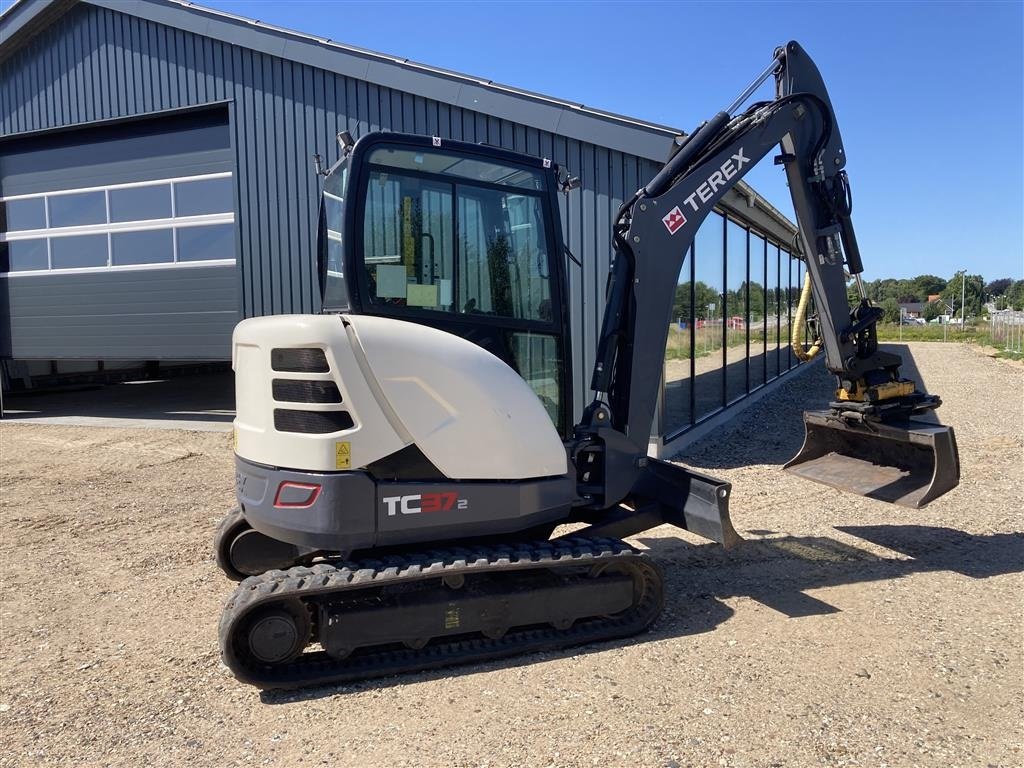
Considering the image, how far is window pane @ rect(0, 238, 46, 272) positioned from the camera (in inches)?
516

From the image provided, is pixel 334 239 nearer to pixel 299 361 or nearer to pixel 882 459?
pixel 299 361

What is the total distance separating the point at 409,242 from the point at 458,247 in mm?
296

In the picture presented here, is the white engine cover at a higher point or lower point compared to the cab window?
lower

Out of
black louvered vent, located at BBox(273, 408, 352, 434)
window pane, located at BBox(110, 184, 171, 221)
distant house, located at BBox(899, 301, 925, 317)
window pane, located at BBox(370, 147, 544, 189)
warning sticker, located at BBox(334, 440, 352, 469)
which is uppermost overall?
distant house, located at BBox(899, 301, 925, 317)

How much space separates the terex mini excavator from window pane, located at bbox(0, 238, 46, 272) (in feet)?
35.7

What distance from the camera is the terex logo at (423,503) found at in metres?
3.81

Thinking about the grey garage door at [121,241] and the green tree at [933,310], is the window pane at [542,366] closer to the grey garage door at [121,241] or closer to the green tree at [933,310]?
the grey garage door at [121,241]

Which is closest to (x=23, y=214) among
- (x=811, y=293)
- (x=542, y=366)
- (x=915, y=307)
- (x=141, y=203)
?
(x=141, y=203)

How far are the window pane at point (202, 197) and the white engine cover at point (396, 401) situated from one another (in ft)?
27.8

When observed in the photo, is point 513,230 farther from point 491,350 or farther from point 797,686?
point 797,686

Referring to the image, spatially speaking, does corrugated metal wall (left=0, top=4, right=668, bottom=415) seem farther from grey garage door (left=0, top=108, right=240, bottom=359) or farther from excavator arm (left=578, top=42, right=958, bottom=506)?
excavator arm (left=578, top=42, right=958, bottom=506)

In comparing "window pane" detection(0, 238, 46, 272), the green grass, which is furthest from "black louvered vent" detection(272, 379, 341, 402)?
the green grass

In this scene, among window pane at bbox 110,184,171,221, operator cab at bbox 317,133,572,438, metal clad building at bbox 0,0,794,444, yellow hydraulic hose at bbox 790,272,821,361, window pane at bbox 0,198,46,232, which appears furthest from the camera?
window pane at bbox 0,198,46,232

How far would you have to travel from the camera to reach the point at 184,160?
11844 millimetres
